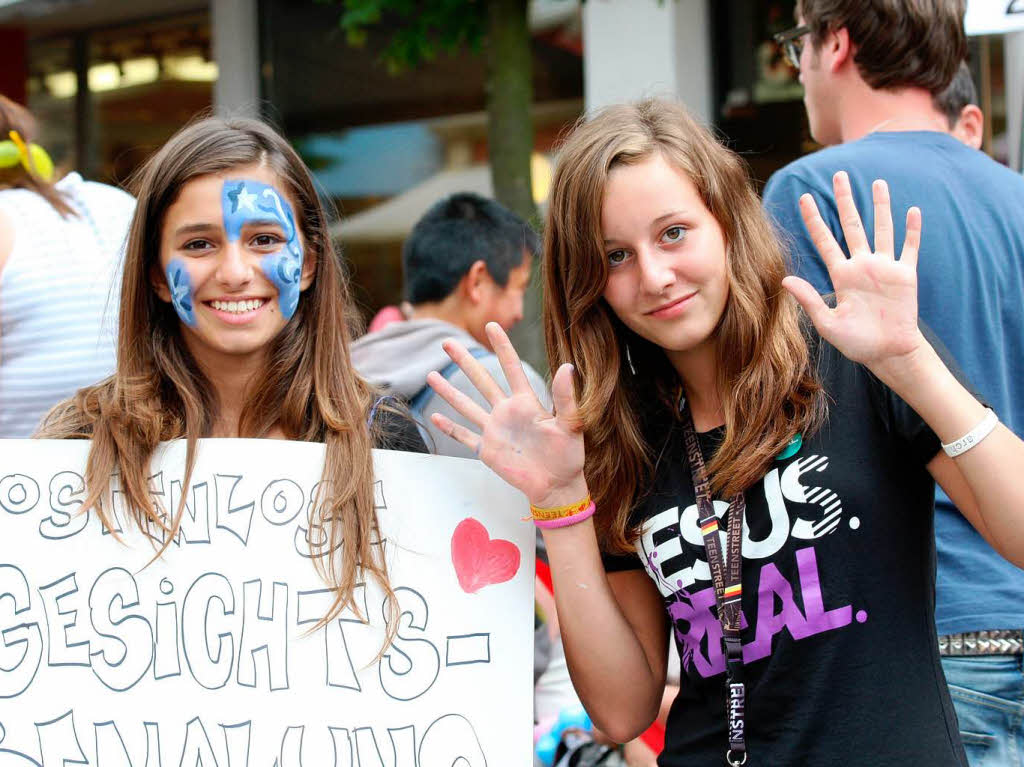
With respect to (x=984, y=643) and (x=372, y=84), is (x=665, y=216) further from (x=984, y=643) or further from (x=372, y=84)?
(x=372, y=84)

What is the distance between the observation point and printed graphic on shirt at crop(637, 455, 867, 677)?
5.95ft

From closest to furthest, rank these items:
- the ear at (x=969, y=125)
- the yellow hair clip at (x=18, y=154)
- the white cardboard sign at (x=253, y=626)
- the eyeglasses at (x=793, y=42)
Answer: the white cardboard sign at (x=253, y=626), the eyeglasses at (x=793, y=42), the yellow hair clip at (x=18, y=154), the ear at (x=969, y=125)

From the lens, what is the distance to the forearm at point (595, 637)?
198cm

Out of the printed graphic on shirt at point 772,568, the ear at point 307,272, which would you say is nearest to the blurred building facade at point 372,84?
the ear at point 307,272

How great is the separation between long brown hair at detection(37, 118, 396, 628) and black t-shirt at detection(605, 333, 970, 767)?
63 cm

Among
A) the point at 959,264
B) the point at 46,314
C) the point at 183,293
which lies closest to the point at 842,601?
the point at 959,264

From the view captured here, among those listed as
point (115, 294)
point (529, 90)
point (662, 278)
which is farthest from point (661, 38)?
point (662, 278)

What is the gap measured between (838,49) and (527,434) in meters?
1.35

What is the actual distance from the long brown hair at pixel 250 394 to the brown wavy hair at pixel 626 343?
0.44 metres

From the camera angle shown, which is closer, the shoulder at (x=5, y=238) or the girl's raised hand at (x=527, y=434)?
the girl's raised hand at (x=527, y=434)

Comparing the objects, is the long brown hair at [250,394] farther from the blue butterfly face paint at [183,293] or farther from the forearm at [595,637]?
the forearm at [595,637]

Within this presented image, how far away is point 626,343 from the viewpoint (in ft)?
7.02

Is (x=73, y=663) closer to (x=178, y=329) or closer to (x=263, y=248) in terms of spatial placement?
(x=178, y=329)

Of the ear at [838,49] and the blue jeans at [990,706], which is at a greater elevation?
the ear at [838,49]
